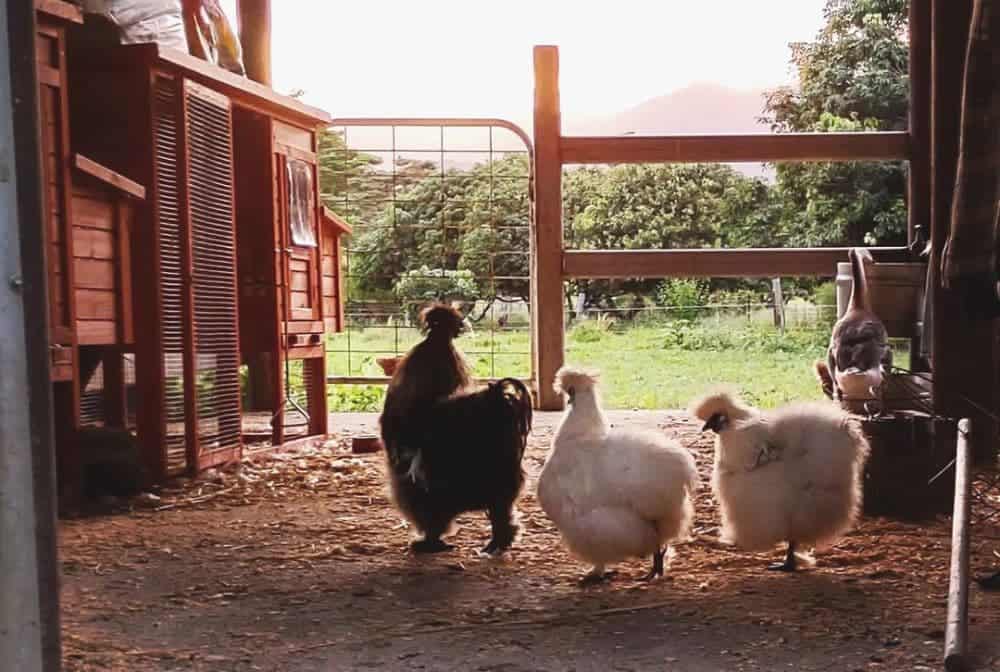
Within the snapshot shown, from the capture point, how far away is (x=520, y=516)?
510cm

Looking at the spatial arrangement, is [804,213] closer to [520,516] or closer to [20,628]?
[520,516]

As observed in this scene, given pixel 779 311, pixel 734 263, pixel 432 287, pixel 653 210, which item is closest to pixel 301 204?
pixel 734 263

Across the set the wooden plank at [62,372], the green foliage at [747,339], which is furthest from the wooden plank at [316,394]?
the green foliage at [747,339]

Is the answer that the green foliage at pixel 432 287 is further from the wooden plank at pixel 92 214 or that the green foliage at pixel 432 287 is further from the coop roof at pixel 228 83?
the wooden plank at pixel 92 214

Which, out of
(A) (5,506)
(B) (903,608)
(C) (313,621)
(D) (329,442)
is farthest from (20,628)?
(D) (329,442)

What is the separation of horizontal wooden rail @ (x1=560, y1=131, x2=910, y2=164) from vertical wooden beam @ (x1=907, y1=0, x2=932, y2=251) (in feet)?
0.31

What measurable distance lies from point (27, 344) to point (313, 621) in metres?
2.05

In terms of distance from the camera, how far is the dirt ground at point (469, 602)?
292 centimetres

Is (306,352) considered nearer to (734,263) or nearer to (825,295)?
(734,263)

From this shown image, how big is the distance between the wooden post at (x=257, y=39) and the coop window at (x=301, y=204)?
2.65 ft

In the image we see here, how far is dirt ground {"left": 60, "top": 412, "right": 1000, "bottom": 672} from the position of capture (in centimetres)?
292

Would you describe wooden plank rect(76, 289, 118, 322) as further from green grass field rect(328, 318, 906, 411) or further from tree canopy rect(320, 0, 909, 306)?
green grass field rect(328, 318, 906, 411)

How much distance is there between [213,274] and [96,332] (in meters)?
1.07

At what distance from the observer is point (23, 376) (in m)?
1.49
